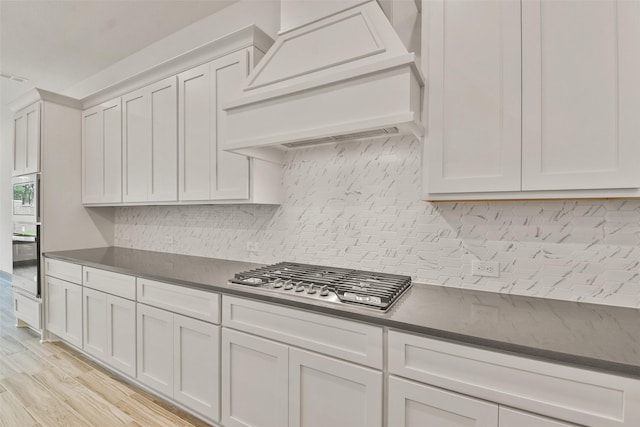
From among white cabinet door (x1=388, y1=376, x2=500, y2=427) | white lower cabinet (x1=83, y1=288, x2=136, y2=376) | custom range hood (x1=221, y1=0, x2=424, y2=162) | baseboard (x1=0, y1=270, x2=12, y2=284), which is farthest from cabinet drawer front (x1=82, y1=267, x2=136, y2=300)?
baseboard (x1=0, y1=270, x2=12, y2=284)

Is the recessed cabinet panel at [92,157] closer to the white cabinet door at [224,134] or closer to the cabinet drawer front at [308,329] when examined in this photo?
the white cabinet door at [224,134]

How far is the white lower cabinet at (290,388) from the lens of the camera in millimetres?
1323

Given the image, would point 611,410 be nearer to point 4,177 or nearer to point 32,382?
point 32,382

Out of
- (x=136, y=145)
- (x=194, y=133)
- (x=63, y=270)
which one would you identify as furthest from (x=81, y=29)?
(x=63, y=270)

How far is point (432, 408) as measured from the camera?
1.17m

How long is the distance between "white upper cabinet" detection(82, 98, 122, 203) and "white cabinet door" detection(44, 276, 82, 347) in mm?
853

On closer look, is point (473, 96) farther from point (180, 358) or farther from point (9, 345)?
point (9, 345)

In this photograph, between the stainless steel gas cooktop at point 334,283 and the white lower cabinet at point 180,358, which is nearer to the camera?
the stainless steel gas cooktop at point 334,283

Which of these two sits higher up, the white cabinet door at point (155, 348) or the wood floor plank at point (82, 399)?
the white cabinet door at point (155, 348)

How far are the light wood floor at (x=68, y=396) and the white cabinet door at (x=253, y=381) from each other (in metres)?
0.43

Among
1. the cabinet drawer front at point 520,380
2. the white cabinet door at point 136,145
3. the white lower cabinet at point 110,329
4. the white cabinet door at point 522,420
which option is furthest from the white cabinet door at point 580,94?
the white cabinet door at point 136,145

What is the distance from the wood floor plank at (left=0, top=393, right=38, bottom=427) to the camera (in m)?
1.94

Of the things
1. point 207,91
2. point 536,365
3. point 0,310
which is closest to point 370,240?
point 536,365

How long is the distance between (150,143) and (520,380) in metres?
2.91
